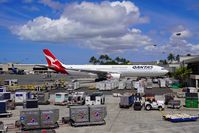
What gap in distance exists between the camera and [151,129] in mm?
24266

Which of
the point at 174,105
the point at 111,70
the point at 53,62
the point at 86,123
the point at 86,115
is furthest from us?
the point at 53,62

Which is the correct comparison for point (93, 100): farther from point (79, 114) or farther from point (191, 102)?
point (191, 102)

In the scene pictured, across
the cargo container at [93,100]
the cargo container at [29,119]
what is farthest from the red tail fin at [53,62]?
the cargo container at [29,119]

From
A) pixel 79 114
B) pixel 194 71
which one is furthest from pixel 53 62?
pixel 79 114

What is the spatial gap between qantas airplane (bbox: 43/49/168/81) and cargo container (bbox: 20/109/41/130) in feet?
189

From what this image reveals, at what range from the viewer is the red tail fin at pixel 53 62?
88875 mm

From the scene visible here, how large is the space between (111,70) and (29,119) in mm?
61940

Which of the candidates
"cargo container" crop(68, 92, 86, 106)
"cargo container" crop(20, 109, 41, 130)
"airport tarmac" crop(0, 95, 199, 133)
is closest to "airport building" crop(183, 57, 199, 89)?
"airport tarmac" crop(0, 95, 199, 133)

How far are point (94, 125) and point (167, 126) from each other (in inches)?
257

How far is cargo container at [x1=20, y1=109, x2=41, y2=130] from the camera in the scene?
24797 mm

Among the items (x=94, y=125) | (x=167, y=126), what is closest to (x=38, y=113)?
(x=94, y=125)

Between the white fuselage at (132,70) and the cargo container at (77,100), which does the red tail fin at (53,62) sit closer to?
the white fuselage at (132,70)

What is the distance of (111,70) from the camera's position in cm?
8600

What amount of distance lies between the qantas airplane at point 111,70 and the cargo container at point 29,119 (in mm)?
57717
